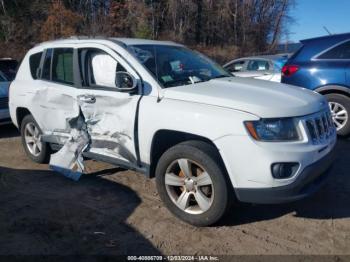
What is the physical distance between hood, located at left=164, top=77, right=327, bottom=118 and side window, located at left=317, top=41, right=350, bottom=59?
112 inches

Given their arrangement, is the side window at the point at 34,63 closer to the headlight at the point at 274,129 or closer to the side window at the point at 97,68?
the side window at the point at 97,68

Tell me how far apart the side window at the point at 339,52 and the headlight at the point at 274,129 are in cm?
371

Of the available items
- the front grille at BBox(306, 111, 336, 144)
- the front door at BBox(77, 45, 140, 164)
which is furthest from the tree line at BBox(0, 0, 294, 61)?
the front grille at BBox(306, 111, 336, 144)

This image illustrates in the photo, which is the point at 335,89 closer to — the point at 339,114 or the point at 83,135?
the point at 339,114

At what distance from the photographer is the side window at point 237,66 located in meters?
11.1

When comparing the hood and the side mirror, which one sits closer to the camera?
the hood

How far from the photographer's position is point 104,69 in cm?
439

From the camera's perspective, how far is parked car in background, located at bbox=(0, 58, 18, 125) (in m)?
7.79

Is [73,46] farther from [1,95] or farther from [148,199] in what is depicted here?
[1,95]

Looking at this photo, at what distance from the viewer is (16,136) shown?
782cm

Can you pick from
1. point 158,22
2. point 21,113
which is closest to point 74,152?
point 21,113

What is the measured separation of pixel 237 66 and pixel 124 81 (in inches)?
310

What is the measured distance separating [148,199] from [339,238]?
2.04m

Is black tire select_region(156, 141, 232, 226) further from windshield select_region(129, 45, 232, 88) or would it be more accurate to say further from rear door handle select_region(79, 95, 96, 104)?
rear door handle select_region(79, 95, 96, 104)
